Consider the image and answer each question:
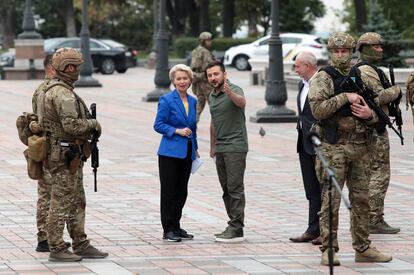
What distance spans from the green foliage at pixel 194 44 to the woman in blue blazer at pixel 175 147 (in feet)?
151

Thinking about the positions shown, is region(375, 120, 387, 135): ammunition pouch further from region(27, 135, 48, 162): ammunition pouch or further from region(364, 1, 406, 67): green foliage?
region(364, 1, 406, 67): green foliage

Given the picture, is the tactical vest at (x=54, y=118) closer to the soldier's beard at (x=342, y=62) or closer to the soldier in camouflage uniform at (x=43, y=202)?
the soldier in camouflage uniform at (x=43, y=202)

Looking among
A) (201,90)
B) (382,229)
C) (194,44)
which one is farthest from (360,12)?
(382,229)

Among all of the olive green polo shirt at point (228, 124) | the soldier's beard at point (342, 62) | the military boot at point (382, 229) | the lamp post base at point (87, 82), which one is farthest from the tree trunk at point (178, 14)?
the soldier's beard at point (342, 62)

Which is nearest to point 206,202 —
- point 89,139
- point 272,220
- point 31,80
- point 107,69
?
point 272,220

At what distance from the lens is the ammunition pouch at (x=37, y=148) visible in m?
10.7

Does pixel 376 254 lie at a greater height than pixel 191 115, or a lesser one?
lesser

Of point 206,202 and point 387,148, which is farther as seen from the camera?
point 206,202

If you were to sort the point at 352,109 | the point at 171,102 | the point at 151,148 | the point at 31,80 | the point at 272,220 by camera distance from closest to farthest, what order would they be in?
the point at 352,109 < the point at 171,102 < the point at 272,220 < the point at 151,148 < the point at 31,80

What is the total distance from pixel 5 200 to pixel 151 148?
20.9ft

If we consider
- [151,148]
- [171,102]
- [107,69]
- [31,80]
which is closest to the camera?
[171,102]

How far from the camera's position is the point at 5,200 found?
1484 cm

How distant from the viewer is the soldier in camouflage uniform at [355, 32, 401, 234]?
11812 millimetres

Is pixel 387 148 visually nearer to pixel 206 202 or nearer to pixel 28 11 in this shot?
pixel 206 202
